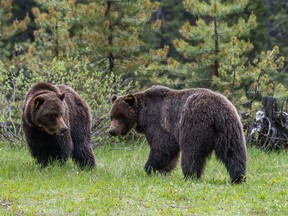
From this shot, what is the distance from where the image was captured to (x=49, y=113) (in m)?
9.87

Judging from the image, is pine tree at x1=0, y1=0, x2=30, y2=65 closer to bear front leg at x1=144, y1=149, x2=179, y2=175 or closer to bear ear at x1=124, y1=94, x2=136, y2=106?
bear ear at x1=124, y1=94, x2=136, y2=106

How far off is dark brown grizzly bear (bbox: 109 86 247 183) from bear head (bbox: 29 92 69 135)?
1.26 metres

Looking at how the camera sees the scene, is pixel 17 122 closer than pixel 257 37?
Yes

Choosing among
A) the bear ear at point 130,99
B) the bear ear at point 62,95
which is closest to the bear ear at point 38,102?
the bear ear at point 62,95

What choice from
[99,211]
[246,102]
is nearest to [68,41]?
[246,102]

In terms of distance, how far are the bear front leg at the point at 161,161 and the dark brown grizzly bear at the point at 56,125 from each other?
1.18 meters

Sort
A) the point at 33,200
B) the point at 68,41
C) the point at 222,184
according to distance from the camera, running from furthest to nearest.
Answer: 1. the point at 68,41
2. the point at 222,184
3. the point at 33,200

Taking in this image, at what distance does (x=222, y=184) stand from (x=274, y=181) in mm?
856

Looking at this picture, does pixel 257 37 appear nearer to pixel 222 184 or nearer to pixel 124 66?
pixel 124 66

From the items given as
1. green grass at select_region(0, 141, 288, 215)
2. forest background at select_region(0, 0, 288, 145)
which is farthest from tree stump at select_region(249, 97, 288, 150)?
green grass at select_region(0, 141, 288, 215)

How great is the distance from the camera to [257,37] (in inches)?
1077

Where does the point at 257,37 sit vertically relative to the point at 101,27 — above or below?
below

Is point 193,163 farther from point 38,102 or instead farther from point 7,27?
point 7,27

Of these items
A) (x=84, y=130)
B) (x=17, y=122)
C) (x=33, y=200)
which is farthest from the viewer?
(x=17, y=122)
